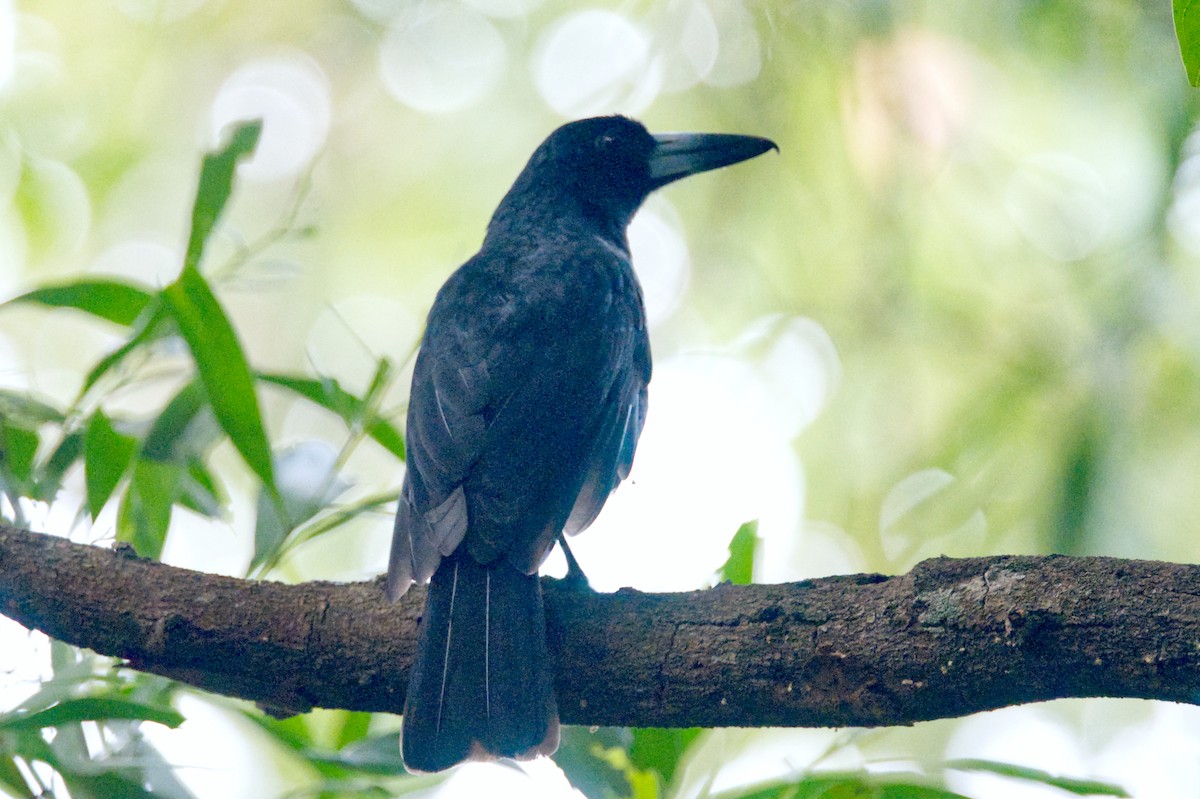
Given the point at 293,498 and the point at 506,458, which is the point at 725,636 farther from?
the point at 293,498

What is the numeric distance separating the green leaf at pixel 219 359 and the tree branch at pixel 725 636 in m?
0.40

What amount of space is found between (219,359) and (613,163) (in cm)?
229

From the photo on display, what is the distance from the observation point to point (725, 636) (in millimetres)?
2268

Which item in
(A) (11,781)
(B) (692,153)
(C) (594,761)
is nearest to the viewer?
(A) (11,781)

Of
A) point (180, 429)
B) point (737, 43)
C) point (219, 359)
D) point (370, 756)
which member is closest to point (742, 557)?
point (370, 756)

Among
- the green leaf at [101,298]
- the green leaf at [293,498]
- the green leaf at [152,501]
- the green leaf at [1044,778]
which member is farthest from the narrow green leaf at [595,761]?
the green leaf at [101,298]

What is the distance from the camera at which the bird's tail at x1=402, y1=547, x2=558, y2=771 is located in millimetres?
2492

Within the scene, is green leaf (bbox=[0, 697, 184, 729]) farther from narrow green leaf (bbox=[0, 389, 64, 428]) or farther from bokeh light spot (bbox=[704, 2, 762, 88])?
bokeh light spot (bbox=[704, 2, 762, 88])

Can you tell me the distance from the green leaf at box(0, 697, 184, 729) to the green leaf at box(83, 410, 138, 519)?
1.95ft

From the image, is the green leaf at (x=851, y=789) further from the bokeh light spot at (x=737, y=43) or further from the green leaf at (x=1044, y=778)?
the bokeh light spot at (x=737, y=43)

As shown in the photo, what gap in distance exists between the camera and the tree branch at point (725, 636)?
1921 mm

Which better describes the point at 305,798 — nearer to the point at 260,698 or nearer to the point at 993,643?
the point at 260,698

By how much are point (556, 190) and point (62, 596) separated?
2610 mm

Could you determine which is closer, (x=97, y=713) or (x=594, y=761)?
(x=97, y=713)
